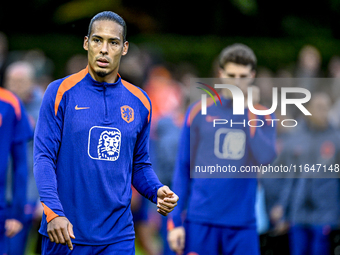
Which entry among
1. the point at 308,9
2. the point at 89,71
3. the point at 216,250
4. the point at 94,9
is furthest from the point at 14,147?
the point at 308,9

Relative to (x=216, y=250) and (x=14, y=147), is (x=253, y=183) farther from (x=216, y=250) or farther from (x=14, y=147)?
(x=14, y=147)

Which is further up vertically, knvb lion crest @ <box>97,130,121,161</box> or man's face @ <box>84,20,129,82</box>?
man's face @ <box>84,20,129,82</box>

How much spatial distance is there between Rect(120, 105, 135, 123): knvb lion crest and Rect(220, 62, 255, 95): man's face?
5.44ft

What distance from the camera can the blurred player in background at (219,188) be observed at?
4.96 metres

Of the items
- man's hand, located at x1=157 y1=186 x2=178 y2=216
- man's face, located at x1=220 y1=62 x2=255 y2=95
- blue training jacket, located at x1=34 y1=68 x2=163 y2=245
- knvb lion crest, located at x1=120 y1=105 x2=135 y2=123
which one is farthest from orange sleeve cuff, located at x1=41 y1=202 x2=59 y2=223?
man's face, located at x1=220 y1=62 x2=255 y2=95

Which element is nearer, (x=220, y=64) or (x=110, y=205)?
(x=110, y=205)

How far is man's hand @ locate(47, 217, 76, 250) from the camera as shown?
3.21 m

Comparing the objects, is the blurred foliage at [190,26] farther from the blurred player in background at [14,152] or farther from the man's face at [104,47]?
the man's face at [104,47]

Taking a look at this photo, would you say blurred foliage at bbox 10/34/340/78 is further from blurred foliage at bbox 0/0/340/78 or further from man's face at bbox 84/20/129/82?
man's face at bbox 84/20/129/82

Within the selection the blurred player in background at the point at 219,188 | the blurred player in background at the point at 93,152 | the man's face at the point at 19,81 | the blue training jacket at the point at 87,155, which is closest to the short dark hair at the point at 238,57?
the blurred player in background at the point at 219,188

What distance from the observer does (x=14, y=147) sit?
17.1ft

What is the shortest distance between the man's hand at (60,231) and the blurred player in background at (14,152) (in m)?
1.77

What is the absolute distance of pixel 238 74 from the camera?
5.23 m

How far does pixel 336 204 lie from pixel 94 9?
13.0 meters
